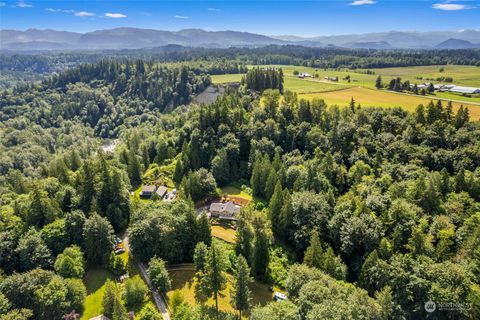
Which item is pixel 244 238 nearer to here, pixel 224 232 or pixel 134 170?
pixel 224 232

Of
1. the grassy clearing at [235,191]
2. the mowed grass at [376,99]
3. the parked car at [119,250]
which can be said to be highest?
the mowed grass at [376,99]

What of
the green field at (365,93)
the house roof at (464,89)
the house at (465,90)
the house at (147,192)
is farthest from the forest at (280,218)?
the house roof at (464,89)

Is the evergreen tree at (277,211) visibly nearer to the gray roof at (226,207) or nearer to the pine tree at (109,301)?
the gray roof at (226,207)

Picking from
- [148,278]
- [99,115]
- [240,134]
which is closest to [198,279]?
[148,278]

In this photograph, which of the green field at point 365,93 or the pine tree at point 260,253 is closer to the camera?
the pine tree at point 260,253

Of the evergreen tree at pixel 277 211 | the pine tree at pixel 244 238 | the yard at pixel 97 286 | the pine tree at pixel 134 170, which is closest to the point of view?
the yard at pixel 97 286

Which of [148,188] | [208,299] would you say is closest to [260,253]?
[208,299]
